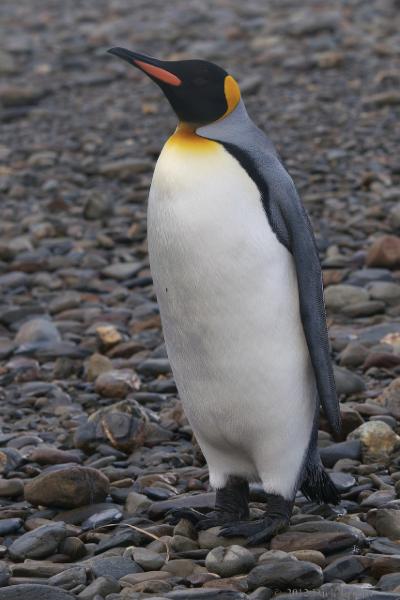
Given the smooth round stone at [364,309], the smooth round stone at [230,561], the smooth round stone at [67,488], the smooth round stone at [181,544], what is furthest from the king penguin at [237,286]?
the smooth round stone at [364,309]

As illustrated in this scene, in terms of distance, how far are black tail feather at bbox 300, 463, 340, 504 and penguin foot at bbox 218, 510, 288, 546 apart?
0.18 meters

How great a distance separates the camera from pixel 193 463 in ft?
14.8

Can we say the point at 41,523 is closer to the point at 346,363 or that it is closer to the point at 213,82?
the point at 213,82

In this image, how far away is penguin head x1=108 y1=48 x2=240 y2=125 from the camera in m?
3.60

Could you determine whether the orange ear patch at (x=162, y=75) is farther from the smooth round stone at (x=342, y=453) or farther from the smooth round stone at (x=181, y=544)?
the smooth round stone at (x=342, y=453)

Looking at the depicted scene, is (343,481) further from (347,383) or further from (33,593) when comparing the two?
(33,593)

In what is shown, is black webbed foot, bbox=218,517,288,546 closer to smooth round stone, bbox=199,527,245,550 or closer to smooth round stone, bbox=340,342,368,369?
smooth round stone, bbox=199,527,245,550

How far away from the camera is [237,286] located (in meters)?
3.52

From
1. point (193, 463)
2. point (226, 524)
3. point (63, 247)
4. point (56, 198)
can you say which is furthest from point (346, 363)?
point (56, 198)

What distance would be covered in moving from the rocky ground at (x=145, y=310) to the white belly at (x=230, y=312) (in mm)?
313

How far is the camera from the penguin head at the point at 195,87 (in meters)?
3.60

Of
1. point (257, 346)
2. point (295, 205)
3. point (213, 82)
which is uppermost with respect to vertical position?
point (213, 82)

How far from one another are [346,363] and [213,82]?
2138mm

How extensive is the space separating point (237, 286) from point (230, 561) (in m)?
0.76
